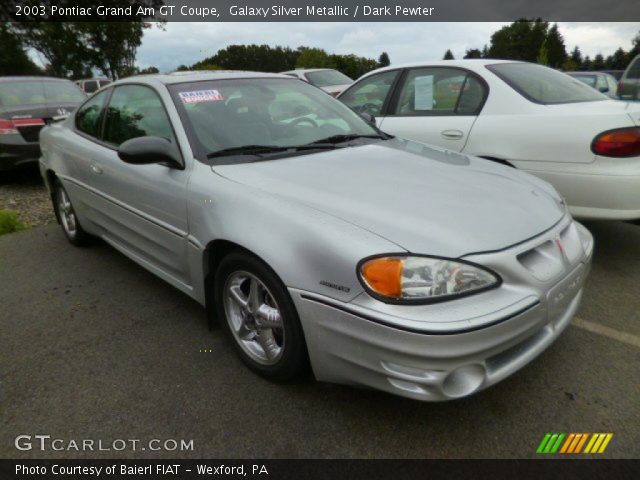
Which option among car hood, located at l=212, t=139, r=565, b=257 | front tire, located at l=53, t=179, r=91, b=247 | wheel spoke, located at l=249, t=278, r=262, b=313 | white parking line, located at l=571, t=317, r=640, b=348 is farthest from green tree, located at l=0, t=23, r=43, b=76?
white parking line, located at l=571, t=317, r=640, b=348

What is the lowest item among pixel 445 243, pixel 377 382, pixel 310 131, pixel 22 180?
pixel 22 180

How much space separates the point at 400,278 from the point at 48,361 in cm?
205

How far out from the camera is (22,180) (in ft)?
23.3

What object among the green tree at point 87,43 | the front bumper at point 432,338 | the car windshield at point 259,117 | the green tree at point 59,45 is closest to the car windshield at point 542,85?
the car windshield at point 259,117

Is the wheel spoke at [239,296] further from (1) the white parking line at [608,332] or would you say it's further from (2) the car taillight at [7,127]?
(2) the car taillight at [7,127]

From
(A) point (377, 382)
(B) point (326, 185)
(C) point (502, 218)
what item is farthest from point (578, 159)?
(A) point (377, 382)

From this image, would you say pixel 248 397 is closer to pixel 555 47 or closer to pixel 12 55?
pixel 12 55

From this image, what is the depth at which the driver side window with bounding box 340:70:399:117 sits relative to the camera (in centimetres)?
455

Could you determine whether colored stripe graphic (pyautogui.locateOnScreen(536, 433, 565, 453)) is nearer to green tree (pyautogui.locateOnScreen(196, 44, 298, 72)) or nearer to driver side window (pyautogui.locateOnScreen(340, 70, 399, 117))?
driver side window (pyautogui.locateOnScreen(340, 70, 399, 117))

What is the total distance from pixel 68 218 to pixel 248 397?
2.95 metres

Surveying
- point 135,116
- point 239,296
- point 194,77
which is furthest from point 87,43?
point 239,296

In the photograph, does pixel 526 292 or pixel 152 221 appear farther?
pixel 152 221

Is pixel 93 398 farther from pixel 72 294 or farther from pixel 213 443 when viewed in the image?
pixel 72 294

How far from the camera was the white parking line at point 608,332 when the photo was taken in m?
2.53
